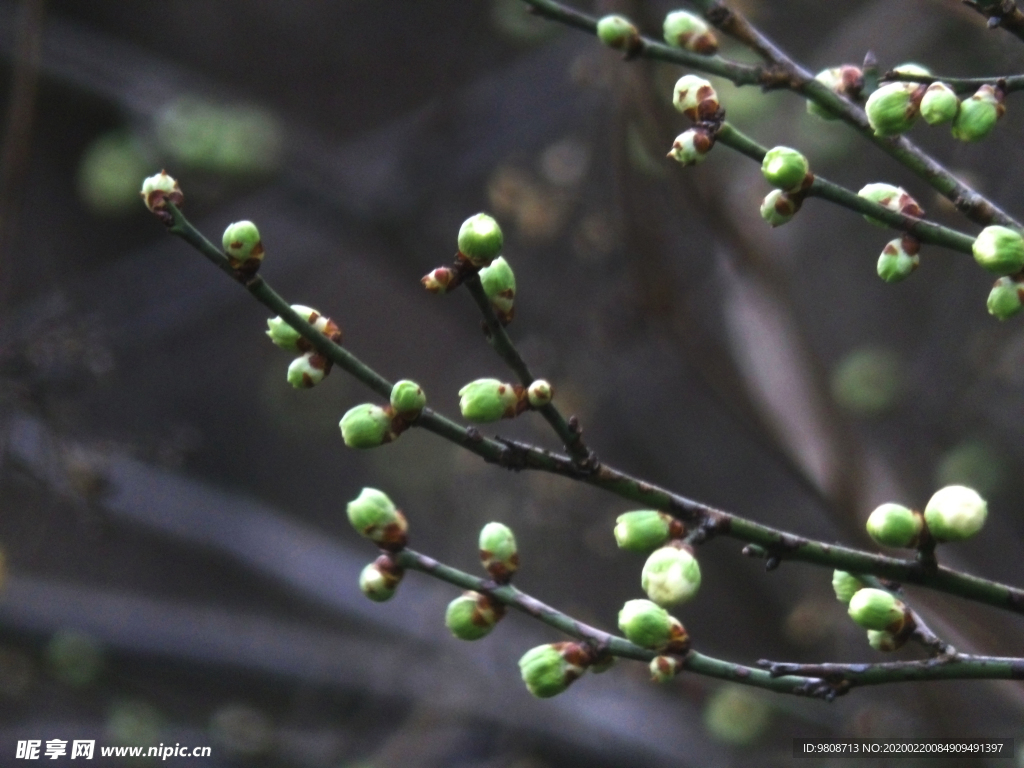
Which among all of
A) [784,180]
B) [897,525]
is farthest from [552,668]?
[784,180]

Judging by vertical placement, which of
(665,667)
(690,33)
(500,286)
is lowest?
(665,667)

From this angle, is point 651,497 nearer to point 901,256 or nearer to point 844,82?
point 901,256

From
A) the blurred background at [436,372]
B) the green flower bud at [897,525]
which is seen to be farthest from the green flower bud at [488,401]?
the blurred background at [436,372]

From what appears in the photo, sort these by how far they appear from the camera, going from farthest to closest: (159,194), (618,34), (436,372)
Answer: (436,372) → (618,34) → (159,194)

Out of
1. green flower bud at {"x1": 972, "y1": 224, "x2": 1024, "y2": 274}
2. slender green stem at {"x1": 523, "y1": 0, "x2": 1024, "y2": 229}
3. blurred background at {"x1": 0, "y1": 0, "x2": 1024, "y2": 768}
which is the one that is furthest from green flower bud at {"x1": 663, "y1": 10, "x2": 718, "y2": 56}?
blurred background at {"x1": 0, "y1": 0, "x2": 1024, "y2": 768}

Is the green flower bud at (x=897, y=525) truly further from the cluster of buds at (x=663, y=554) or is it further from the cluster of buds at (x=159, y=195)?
the cluster of buds at (x=159, y=195)

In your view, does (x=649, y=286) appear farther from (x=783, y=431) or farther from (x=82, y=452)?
(x=82, y=452)
